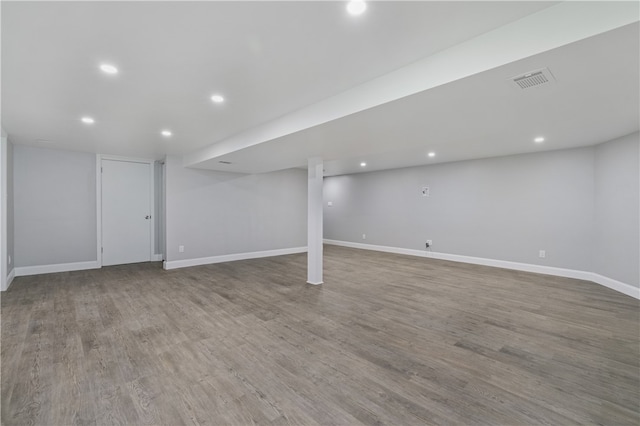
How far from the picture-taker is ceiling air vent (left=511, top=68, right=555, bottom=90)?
1.88 m

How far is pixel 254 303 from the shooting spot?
3.81 meters

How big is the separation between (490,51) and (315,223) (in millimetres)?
3510

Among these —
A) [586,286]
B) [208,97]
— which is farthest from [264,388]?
[586,286]

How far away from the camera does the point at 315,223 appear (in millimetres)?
4863

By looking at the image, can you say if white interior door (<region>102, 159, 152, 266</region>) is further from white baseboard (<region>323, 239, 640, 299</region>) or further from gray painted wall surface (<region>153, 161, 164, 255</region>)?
white baseboard (<region>323, 239, 640, 299</region>)

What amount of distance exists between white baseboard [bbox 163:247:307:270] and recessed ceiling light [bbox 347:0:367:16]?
590 centimetres

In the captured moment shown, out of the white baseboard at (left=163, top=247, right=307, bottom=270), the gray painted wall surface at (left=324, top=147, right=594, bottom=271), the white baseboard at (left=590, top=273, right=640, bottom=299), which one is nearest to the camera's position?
the white baseboard at (left=590, top=273, right=640, bottom=299)

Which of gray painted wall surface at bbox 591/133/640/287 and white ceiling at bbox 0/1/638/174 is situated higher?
white ceiling at bbox 0/1/638/174

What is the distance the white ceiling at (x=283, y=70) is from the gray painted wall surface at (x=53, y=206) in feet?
6.15

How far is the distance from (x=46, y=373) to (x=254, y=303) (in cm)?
206

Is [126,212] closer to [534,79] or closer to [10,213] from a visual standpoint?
[10,213]

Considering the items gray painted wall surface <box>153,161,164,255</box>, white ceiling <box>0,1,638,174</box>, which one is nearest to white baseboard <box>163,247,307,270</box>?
gray painted wall surface <box>153,161,164,255</box>

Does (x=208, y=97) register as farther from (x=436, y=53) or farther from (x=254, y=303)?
(x=254, y=303)

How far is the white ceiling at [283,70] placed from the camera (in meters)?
1.64
